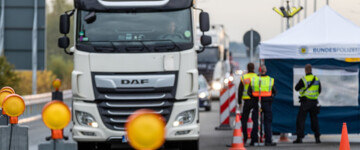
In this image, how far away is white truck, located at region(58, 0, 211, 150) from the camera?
14.1 meters

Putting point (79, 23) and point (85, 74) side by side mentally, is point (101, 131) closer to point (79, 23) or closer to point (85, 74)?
point (85, 74)

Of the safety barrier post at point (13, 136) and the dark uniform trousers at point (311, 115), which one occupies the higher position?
the safety barrier post at point (13, 136)

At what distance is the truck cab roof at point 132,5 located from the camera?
14266mm

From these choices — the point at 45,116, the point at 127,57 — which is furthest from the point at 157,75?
the point at 45,116

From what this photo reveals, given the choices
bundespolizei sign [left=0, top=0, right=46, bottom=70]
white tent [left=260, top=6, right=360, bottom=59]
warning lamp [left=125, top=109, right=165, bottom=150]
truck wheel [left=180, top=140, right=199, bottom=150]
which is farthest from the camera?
bundespolizei sign [left=0, top=0, right=46, bottom=70]

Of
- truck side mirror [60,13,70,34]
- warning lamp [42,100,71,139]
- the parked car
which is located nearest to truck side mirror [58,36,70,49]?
truck side mirror [60,13,70,34]

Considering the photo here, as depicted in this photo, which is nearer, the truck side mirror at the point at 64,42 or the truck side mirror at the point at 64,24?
the truck side mirror at the point at 64,24

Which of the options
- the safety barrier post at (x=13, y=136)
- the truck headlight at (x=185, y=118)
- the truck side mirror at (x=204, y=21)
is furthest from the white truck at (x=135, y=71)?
the safety barrier post at (x=13, y=136)

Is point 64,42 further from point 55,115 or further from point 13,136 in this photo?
point 55,115

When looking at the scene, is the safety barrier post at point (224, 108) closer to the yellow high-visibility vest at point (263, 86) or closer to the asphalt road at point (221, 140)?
the asphalt road at point (221, 140)

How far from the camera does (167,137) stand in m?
14.0

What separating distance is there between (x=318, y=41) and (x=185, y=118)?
629 cm

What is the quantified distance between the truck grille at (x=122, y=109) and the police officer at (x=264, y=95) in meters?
4.25

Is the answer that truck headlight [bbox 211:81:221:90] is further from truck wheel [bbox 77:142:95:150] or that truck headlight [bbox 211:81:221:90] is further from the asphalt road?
truck wheel [bbox 77:142:95:150]
